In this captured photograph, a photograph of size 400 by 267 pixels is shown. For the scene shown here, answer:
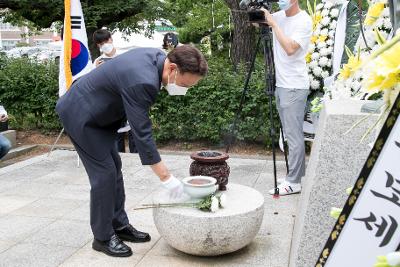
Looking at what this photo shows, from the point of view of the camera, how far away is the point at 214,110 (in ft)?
25.0

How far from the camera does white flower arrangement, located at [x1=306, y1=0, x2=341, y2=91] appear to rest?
5312mm

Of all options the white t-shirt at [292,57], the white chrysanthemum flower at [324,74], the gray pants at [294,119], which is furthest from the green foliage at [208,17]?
the gray pants at [294,119]

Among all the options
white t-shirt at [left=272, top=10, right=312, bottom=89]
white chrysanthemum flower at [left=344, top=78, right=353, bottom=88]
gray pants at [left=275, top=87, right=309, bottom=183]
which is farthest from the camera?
gray pants at [left=275, top=87, right=309, bottom=183]

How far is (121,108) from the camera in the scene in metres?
3.40

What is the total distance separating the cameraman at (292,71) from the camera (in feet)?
15.4

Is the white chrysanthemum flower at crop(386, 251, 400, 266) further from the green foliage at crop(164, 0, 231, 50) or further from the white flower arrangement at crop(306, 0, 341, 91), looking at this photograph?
the green foliage at crop(164, 0, 231, 50)

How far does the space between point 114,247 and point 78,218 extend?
99cm

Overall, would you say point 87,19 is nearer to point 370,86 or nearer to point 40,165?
point 40,165

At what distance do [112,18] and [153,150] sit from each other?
8.39 m

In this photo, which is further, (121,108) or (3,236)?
(3,236)

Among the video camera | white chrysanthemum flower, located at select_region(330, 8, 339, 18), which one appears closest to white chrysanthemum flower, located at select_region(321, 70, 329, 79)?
white chrysanthemum flower, located at select_region(330, 8, 339, 18)

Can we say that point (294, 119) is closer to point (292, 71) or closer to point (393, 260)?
point (292, 71)

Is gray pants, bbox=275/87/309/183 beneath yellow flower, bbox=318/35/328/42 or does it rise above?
beneath

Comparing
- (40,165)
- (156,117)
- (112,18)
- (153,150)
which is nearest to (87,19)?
(112,18)
